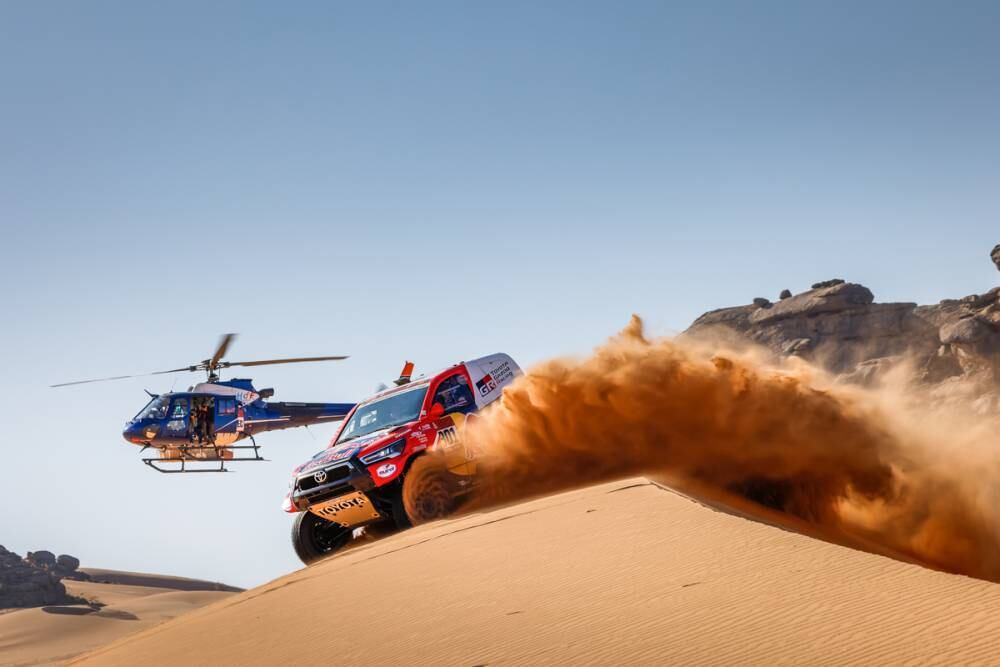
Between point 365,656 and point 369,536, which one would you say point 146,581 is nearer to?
point 369,536

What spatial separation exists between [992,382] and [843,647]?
3841cm

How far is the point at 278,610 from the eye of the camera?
8.12 m

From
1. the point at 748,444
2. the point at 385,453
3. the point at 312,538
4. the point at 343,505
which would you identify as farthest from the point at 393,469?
the point at 748,444

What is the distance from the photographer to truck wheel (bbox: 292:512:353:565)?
511 inches

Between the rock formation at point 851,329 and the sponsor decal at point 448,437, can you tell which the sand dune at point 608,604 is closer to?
the sponsor decal at point 448,437

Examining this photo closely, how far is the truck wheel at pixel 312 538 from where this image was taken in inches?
511

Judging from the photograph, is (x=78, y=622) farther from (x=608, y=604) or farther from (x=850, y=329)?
(x=850, y=329)

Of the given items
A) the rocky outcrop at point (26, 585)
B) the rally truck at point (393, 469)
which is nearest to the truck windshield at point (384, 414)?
the rally truck at point (393, 469)

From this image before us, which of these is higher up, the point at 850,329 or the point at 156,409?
the point at 156,409

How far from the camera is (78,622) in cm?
3472

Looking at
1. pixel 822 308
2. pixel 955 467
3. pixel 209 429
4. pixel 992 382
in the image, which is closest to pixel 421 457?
pixel 955 467

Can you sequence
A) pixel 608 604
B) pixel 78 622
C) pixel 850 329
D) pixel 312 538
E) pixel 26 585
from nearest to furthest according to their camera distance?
pixel 608 604 → pixel 312 538 → pixel 78 622 → pixel 26 585 → pixel 850 329

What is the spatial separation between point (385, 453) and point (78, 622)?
27964 mm

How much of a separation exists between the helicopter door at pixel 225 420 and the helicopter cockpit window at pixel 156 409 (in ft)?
4.54
